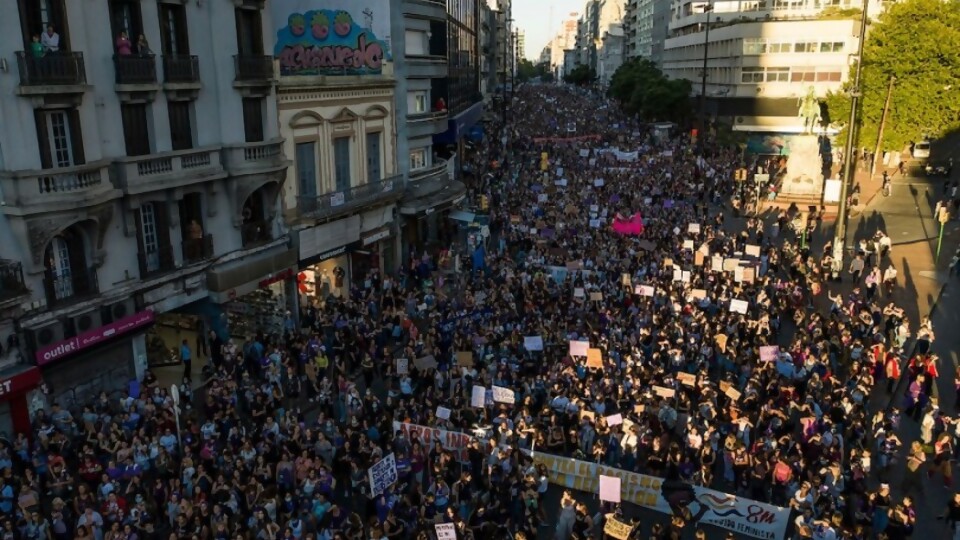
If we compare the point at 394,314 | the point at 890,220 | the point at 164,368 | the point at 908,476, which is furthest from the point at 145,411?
the point at 890,220

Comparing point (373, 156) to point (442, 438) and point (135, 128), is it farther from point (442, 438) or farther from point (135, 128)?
point (442, 438)

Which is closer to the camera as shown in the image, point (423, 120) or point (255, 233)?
point (255, 233)

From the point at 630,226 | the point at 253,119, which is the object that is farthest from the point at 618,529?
the point at 630,226

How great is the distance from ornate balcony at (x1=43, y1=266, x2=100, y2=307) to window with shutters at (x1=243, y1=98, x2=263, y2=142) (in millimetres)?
7426

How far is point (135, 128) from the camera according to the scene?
22.8m

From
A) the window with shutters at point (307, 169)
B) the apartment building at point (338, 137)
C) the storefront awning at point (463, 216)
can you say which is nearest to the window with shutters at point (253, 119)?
the apartment building at point (338, 137)

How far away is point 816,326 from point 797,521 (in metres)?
10.9

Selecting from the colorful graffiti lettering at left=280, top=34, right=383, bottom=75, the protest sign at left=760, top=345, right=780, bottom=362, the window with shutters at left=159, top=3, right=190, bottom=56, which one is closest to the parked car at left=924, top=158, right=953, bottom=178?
the protest sign at left=760, top=345, right=780, bottom=362

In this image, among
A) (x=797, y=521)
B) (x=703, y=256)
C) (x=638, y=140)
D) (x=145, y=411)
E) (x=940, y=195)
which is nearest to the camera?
(x=797, y=521)

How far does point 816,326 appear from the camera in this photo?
2425cm

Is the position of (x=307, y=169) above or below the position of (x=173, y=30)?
below

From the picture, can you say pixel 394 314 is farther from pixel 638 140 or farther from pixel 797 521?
pixel 638 140

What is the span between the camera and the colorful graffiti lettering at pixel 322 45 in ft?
97.8

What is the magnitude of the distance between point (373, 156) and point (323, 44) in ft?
18.5
